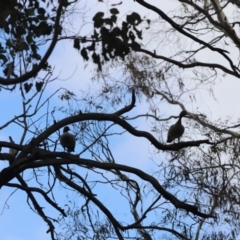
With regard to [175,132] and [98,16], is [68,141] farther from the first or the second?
[175,132]

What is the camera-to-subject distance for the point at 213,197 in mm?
8758

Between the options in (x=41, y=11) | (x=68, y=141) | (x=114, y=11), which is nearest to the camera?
(x=114, y=11)

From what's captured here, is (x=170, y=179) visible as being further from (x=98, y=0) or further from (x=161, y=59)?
(x=98, y=0)

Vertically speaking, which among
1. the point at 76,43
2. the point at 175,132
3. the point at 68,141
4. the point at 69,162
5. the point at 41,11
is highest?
the point at 175,132

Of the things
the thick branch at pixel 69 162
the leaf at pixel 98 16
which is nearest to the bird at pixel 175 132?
the thick branch at pixel 69 162

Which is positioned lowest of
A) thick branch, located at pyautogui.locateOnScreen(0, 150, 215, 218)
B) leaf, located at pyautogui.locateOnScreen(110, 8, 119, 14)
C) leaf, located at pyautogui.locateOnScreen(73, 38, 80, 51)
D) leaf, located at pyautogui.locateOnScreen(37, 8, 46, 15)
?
thick branch, located at pyautogui.locateOnScreen(0, 150, 215, 218)

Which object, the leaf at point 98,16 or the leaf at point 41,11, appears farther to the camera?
the leaf at point 41,11

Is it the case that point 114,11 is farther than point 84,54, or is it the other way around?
point 84,54

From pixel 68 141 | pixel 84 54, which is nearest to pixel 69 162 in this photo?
pixel 84 54

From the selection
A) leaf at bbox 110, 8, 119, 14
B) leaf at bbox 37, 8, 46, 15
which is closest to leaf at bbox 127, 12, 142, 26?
leaf at bbox 110, 8, 119, 14

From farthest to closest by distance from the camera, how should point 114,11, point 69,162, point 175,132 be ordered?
point 175,132
point 69,162
point 114,11

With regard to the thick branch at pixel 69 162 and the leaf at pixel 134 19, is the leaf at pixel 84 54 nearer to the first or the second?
the leaf at pixel 134 19

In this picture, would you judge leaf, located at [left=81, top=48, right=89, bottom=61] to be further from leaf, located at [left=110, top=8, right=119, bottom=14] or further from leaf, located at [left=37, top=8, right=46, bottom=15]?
leaf, located at [left=37, top=8, right=46, bottom=15]

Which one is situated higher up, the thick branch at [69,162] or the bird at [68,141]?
the bird at [68,141]
